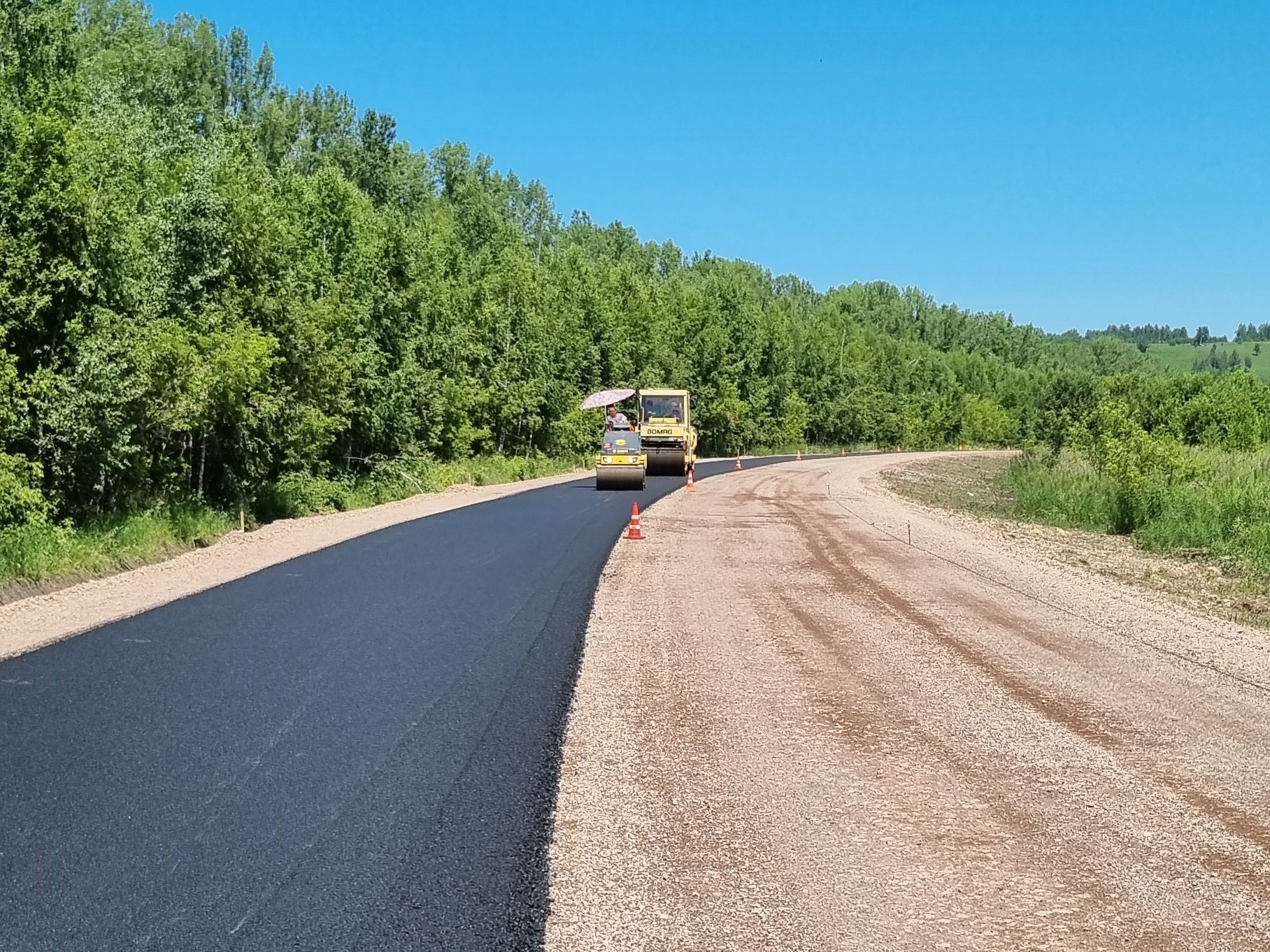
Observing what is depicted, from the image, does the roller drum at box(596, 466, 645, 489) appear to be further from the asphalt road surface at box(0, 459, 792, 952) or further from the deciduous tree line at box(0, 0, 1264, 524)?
the asphalt road surface at box(0, 459, 792, 952)

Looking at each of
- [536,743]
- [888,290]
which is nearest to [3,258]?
[536,743]

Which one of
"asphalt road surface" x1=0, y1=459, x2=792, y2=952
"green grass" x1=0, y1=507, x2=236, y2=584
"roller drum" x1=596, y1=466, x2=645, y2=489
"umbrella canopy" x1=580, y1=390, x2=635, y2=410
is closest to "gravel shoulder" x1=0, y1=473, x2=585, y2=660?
"green grass" x1=0, y1=507, x2=236, y2=584

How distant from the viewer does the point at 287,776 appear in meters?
6.12

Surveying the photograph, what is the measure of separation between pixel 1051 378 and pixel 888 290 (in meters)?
49.8

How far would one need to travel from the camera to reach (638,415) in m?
39.2

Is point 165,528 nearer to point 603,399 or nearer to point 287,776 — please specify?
point 287,776

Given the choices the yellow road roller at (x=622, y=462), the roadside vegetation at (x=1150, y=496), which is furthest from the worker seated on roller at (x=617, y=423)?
the roadside vegetation at (x=1150, y=496)

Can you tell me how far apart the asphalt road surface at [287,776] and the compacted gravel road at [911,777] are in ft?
1.33

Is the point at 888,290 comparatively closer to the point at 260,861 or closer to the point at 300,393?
the point at 300,393

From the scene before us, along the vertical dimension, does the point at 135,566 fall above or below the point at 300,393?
below

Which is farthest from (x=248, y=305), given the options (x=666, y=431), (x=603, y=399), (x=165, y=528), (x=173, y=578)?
(x=666, y=431)

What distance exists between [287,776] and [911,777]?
12.5 feet

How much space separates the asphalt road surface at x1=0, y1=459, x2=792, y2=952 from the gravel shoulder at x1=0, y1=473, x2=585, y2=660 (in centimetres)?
55

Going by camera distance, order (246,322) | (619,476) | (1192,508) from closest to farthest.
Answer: (246,322), (1192,508), (619,476)
